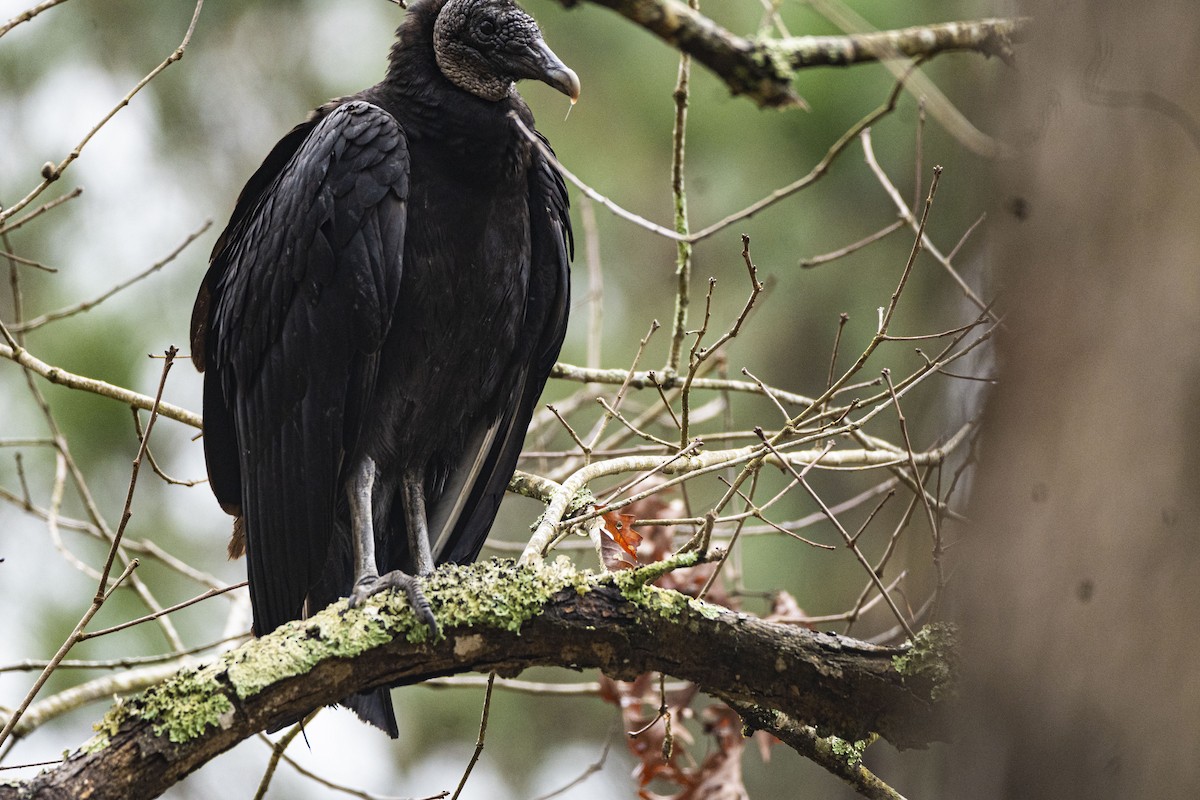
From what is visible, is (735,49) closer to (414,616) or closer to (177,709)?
(414,616)

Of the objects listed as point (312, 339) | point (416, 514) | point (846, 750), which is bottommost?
→ point (846, 750)

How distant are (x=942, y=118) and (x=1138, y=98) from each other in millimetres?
1717

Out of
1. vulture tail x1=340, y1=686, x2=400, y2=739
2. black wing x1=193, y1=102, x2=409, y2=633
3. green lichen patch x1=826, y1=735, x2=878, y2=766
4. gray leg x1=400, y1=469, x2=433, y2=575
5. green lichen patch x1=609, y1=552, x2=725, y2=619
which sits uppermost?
black wing x1=193, y1=102, x2=409, y2=633

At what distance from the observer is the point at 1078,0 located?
1186 millimetres

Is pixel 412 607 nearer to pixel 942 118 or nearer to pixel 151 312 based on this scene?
pixel 942 118

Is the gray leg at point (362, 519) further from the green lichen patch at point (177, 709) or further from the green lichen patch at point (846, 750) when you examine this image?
the green lichen patch at point (846, 750)

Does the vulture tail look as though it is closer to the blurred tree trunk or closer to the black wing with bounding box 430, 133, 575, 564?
the black wing with bounding box 430, 133, 575, 564

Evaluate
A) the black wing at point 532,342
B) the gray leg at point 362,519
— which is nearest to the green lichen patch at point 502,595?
the gray leg at point 362,519

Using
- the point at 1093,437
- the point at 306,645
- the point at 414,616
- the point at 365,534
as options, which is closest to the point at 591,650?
the point at 414,616

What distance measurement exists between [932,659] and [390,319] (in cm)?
146

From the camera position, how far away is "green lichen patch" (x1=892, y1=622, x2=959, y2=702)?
2.01 meters

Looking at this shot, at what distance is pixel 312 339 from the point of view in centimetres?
276

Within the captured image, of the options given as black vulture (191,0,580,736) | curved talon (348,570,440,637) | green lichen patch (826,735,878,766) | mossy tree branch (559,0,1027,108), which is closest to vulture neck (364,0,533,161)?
black vulture (191,0,580,736)

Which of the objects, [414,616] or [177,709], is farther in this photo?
[414,616]
